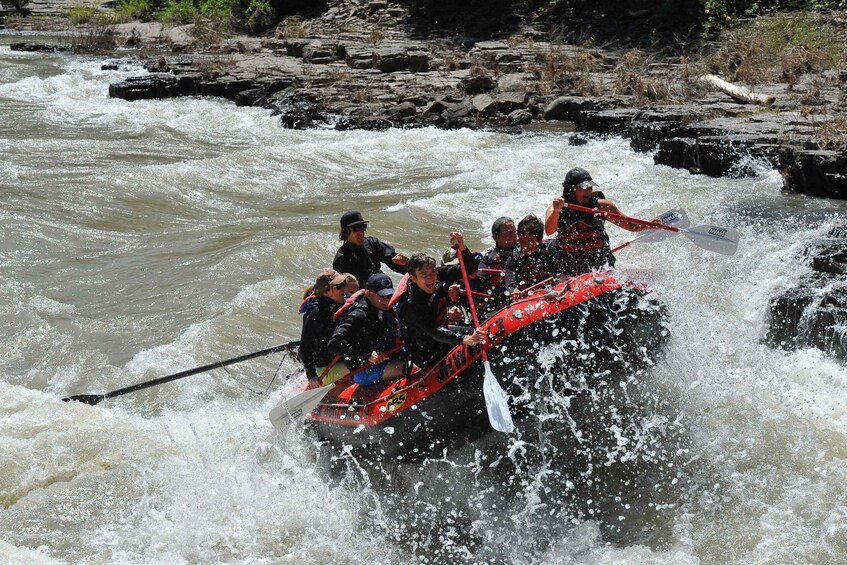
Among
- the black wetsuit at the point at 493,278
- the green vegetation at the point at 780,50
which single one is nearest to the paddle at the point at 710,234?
the black wetsuit at the point at 493,278

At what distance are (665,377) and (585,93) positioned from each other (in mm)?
11452

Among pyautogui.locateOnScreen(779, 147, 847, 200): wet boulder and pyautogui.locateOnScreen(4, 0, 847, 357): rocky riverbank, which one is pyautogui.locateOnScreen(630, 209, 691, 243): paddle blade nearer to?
pyautogui.locateOnScreen(4, 0, 847, 357): rocky riverbank

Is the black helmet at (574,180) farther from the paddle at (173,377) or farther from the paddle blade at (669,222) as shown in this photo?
the paddle at (173,377)

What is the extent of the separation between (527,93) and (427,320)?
12300 mm

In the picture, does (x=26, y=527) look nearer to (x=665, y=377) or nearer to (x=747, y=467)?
(x=665, y=377)

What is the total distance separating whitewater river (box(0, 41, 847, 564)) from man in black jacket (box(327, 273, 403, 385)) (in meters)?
0.62

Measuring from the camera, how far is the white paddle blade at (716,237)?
6453 millimetres

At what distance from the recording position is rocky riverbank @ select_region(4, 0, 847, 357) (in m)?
10.6

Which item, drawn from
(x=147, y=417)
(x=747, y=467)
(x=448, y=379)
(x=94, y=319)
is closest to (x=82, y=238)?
(x=94, y=319)

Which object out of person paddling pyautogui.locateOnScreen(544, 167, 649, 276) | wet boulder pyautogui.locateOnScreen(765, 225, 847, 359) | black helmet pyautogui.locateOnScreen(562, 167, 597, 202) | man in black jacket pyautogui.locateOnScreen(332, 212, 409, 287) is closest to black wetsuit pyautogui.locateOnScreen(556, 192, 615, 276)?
person paddling pyautogui.locateOnScreen(544, 167, 649, 276)

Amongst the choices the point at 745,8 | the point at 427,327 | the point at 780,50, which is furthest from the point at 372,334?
the point at 745,8

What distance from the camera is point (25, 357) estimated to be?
26.8ft

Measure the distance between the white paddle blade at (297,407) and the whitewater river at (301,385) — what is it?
0.22 m

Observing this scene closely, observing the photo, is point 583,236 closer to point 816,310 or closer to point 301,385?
point 816,310
